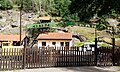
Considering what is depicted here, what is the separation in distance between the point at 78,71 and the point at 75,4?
483 centimetres

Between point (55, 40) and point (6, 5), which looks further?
point (6, 5)

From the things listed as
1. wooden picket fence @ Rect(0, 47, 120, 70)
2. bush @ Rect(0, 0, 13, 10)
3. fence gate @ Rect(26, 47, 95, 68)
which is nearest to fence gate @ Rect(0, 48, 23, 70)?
wooden picket fence @ Rect(0, 47, 120, 70)

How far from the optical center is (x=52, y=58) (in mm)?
17172

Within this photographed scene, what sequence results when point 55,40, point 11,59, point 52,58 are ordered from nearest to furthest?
1. point 11,59
2. point 52,58
3. point 55,40

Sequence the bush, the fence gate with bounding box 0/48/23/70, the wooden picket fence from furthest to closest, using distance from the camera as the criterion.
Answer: the bush → the wooden picket fence → the fence gate with bounding box 0/48/23/70

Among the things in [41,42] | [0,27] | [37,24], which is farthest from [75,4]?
[0,27]

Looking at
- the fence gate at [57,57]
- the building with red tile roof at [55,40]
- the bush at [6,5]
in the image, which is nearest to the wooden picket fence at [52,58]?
the fence gate at [57,57]

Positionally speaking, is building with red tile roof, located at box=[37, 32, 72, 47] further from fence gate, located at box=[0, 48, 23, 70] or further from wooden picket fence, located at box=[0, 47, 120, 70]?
fence gate, located at box=[0, 48, 23, 70]

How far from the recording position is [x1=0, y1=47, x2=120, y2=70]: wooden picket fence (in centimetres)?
1598

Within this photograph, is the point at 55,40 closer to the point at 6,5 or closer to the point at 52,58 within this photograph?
the point at 6,5

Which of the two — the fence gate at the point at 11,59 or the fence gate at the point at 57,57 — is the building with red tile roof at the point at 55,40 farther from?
the fence gate at the point at 11,59

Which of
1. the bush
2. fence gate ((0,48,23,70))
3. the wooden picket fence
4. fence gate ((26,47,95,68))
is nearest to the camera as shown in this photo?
fence gate ((0,48,23,70))

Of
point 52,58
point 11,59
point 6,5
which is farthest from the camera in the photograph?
point 6,5

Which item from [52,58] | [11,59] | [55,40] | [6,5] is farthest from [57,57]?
[6,5]
